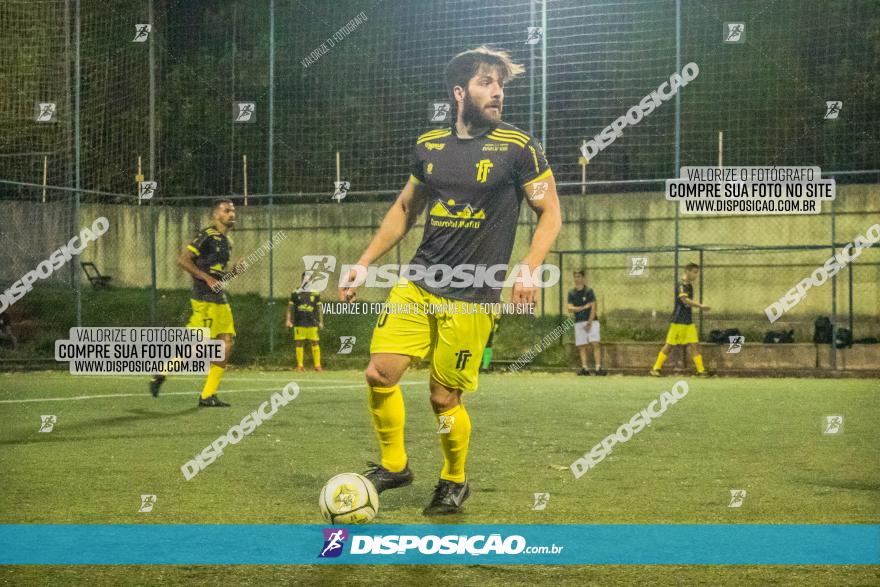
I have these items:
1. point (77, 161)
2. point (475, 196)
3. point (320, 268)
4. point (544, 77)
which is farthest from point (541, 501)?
point (320, 268)

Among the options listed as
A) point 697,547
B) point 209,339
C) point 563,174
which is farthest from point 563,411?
point 563,174

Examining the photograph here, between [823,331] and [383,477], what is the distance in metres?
15.5

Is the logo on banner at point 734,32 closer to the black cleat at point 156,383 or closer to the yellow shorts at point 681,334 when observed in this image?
the yellow shorts at point 681,334

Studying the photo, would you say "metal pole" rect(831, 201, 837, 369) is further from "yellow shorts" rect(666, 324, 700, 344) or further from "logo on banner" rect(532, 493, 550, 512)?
"logo on banner" rect(532, 493, 550, 512)

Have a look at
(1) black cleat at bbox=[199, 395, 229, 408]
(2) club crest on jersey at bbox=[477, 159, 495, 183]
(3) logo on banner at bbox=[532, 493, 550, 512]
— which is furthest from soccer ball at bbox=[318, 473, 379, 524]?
(1) black cleat at bbox=[199, 395, 229, 408]

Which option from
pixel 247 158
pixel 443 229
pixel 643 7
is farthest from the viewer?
pixel 247 158

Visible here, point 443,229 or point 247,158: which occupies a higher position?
point 247,158

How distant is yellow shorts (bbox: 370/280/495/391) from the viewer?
6.16 meters

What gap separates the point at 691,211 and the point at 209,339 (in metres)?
11.1

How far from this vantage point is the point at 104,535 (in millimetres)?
5535

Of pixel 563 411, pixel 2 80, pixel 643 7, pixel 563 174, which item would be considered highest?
pixel 643 7

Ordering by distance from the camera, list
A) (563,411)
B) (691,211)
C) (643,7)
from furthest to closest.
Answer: (643,7) < (691,211) < (563,411)

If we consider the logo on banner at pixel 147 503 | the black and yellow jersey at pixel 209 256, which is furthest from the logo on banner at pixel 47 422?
the logo on banner at pixel 147 503

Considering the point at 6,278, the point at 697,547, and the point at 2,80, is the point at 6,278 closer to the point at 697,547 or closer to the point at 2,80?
the point at 2,80
